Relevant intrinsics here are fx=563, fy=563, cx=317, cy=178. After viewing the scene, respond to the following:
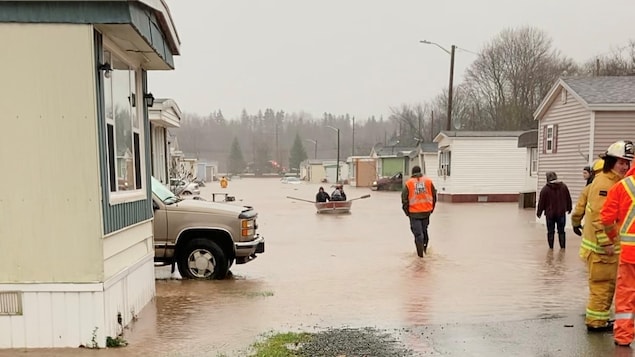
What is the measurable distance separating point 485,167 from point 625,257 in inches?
1030

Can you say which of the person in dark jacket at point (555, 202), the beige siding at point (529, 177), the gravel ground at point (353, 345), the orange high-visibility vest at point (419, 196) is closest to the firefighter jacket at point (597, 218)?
the gravel ground at point (353, 345)

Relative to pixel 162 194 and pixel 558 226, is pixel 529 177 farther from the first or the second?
pixel 162 194

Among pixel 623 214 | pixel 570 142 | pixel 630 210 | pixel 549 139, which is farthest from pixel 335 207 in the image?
pixel 630 210

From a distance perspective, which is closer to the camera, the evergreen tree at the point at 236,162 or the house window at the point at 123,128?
the house window at the point at 123,128

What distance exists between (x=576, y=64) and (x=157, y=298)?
189ft

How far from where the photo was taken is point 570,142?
17047mm

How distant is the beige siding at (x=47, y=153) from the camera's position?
4.92m

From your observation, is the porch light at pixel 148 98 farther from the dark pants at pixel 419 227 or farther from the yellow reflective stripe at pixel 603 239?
the dark pants at pixel 419 227

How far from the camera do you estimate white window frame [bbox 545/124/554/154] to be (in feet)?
59.9

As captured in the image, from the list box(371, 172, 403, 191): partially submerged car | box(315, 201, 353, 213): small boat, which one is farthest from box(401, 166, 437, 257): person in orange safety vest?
box(371, 172, 403, 191): partially submerged car

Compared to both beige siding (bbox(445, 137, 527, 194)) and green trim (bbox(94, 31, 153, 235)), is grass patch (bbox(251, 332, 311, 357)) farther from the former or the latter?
beige siding (bbox(445, 137, 527, 194))

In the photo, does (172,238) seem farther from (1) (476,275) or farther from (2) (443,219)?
(2) (443,219)

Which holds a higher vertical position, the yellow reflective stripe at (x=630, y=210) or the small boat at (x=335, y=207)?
the yellow reflective stripe at (x=630, y=210)

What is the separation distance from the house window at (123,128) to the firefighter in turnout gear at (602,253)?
15.8ft
